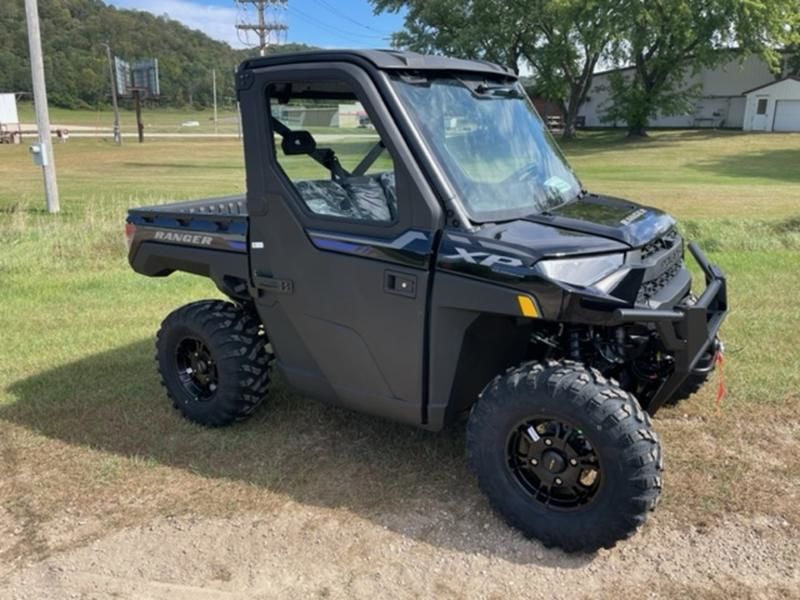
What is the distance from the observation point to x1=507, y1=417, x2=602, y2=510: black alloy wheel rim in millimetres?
3232

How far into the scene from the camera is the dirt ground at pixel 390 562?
120 inches

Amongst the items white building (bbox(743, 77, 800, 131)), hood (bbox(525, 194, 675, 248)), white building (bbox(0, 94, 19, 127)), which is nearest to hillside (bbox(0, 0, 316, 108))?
white building (bbox(0, 94, 19, 127))

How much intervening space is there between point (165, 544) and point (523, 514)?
1633 mm

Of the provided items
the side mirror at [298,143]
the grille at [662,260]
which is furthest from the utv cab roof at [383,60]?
the grille at [662,260]

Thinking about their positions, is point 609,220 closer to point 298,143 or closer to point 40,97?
point 298,143

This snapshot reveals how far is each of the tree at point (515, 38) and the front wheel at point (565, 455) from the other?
144ft

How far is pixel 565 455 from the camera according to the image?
324 cm

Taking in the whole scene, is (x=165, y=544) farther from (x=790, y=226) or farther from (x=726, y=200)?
(x=726, y=200)

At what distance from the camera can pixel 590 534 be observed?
316 cm

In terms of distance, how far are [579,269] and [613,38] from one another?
1731 inches

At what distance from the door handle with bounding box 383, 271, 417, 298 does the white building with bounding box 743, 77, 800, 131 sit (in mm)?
55439

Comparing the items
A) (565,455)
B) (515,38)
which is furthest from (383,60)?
(515,38)

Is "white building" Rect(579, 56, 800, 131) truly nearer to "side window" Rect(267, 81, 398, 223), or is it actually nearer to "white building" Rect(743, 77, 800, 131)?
"white building" Rect(743, 77, 800, 131)

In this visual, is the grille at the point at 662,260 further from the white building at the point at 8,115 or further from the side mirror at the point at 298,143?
the white building at the point at 8,115
